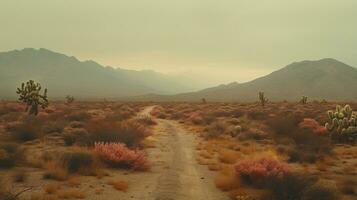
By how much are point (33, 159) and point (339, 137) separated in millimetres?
16031

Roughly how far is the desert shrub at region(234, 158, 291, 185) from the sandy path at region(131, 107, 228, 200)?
1047 millimetres

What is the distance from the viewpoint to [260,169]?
515 inches

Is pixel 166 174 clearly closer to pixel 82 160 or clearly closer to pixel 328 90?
pixel 82 160

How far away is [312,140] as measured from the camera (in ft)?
68.9

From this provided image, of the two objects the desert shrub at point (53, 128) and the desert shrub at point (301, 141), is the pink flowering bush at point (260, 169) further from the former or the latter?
the desert shrub at point (53, 128)

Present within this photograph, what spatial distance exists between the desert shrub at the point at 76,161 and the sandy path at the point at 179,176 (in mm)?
2238

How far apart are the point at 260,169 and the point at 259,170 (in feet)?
0.18

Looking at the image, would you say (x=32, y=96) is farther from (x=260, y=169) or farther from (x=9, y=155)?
(x=260, y=169)

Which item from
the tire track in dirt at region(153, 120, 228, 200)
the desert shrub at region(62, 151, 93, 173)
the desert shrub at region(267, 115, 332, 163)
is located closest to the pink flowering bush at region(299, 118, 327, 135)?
the desert shrub at region(267, 115, 332, 163)

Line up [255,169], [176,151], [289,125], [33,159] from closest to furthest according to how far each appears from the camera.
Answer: [255,169] → [33,159] → [176,151] → [289,125]

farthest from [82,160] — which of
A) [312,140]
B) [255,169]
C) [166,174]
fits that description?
[312,140]

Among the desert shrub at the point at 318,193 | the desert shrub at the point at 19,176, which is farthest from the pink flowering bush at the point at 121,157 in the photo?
the desert shrub at the point at 318,193

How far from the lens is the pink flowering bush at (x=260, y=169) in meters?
12.8

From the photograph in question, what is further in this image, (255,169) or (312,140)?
(312,140)
